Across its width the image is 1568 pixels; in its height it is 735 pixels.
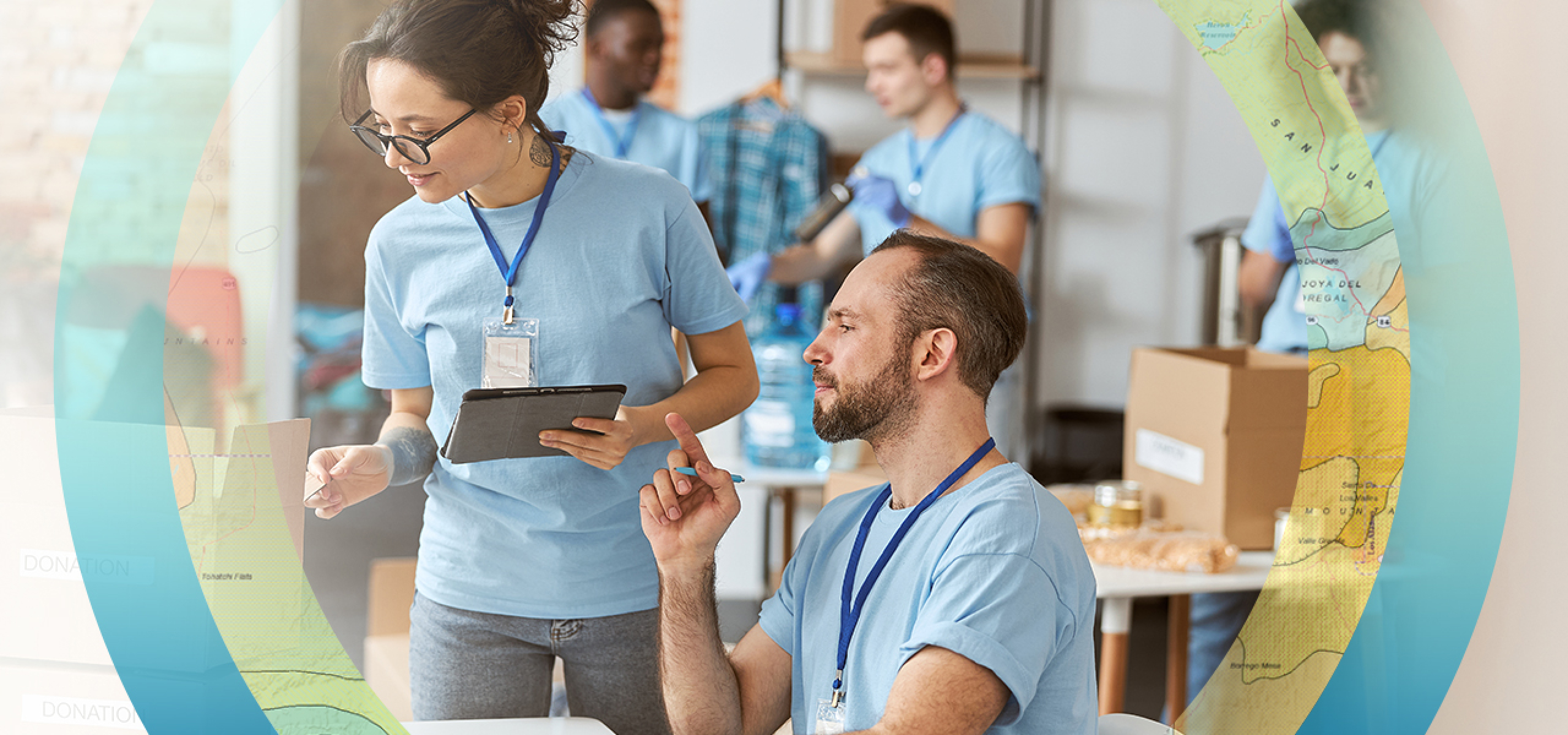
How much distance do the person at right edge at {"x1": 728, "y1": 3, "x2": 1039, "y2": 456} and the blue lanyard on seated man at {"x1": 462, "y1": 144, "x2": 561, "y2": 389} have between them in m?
1.86

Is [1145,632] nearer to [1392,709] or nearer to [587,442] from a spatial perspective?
[1392,709]

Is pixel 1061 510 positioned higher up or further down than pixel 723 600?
higher up

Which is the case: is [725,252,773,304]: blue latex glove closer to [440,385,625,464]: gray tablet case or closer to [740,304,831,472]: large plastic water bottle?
[740,304,831,472]: large plastic water bottle

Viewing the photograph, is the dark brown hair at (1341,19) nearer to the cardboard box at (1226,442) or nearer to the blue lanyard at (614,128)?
the cardboard box at (1226,442)

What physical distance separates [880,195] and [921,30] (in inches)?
23.1

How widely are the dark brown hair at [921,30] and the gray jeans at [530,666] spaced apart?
7.57 feet

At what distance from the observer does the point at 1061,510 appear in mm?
1330

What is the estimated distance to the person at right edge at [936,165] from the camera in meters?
3.39

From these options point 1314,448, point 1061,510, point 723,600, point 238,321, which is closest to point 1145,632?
point 723,600

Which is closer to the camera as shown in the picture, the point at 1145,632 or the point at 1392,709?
the point at 1392,709

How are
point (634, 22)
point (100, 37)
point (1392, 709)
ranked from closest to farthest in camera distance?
point (100, 37)
point (1392, 709)
point (634, 22)

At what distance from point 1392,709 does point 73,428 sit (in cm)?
170

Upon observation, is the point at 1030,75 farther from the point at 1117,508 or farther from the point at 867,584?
the point at 867,584

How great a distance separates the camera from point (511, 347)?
148 cm
